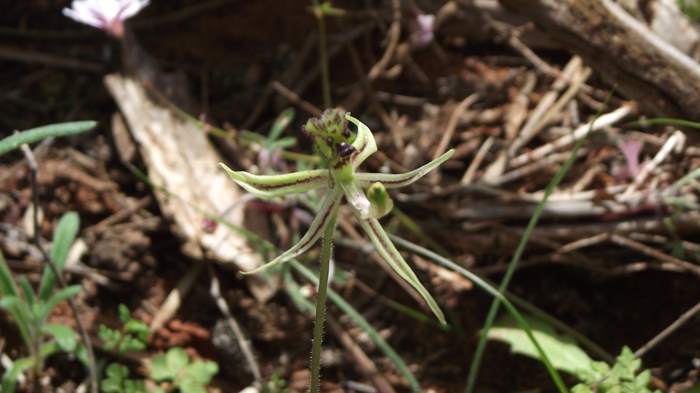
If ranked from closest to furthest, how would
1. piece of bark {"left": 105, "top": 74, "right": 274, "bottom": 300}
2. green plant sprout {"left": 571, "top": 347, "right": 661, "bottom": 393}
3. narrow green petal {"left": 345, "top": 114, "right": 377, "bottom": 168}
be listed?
narrow green petal {"left": 345, "top": 114, "right": 377, "bottom": 168}, green plant sprout {"left": 571, "top": 347, "right": 661, "bottom": 393}, piece of bark {"left": 105, "top": 74, "right": 274, "bottom": 300}

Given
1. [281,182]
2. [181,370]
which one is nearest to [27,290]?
[181,370]

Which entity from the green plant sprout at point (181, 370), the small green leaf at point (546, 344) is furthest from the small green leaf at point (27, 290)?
the small green leaf at point (546, 344)

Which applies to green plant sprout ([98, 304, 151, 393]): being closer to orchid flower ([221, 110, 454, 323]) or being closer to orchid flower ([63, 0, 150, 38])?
orchid flower ([221, 110, 454, 323])

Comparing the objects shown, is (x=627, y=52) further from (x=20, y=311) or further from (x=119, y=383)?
(x=20, y=311)

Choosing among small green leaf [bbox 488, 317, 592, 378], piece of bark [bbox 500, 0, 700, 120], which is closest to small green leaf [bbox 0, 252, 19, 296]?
small green leaf [bbox 488, 317, 592, 378]

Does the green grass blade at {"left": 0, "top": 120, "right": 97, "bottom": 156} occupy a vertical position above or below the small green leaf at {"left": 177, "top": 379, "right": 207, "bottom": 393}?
above

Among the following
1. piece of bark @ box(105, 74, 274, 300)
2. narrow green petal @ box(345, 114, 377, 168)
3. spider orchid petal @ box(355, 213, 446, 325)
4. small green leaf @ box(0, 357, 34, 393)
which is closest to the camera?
spider orchid petal @ box(355, 213, 446, 325)

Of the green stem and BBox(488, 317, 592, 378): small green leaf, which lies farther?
the green stem
